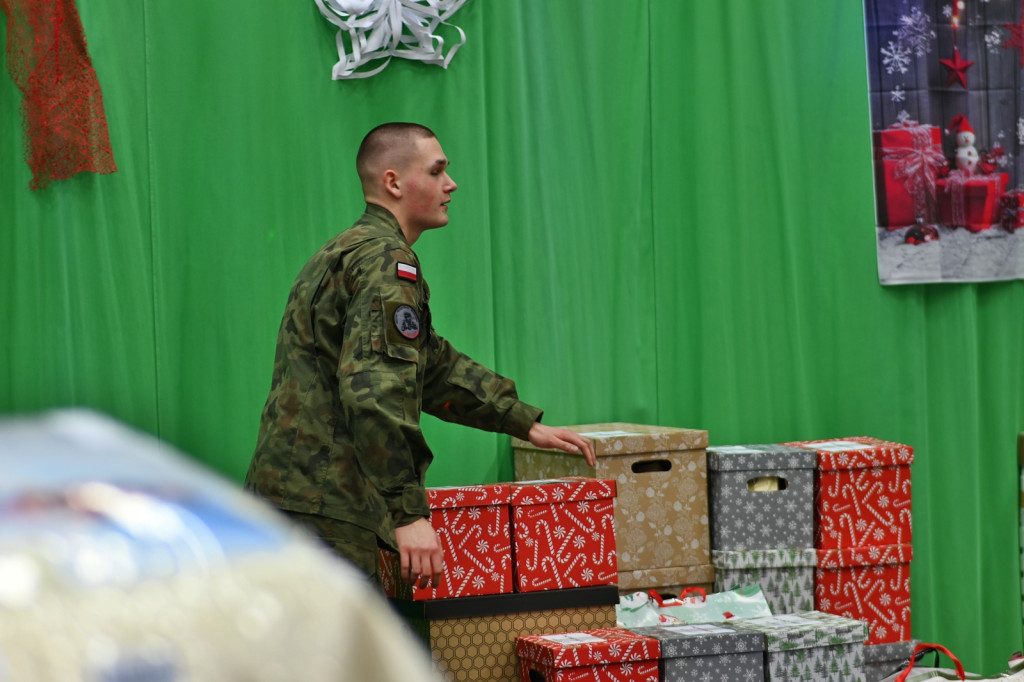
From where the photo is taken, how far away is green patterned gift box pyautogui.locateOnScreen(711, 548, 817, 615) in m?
2.71

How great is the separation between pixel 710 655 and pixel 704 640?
0.04 metres

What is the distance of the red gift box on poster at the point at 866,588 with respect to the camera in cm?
275

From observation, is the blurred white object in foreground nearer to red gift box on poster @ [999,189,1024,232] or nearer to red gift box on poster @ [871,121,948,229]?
red gift box on poster @ [871,121,948,229]

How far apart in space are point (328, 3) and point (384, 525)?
143 centimetres

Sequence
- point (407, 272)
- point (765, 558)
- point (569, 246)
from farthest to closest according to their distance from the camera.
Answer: point (569, 246) → point (765, 558) → point (407, 272)

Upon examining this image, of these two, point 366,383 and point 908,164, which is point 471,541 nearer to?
point 366,383

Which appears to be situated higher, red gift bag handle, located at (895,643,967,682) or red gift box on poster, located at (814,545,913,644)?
red gift box on poster, located at (814,545,913,644)

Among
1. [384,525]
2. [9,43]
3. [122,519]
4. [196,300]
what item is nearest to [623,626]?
[384,525]

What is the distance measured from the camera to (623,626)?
2.49 meters

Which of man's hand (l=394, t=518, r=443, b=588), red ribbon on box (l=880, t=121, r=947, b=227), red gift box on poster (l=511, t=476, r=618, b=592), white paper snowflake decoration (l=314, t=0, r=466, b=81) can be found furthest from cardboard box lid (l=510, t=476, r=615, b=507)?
red ribbon on box (l=880, t=121, r=947, b=227)

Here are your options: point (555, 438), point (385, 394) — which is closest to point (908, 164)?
point (555, 438)

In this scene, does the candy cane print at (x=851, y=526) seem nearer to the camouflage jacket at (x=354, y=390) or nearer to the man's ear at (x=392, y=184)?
the camouflage jacket at (x=354, y=390)

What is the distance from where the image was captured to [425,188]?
7.50ft

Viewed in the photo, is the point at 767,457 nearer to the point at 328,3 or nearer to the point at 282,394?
the point at 282,394
